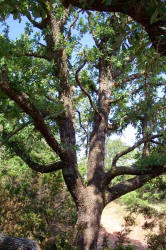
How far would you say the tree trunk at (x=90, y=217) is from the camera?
23.3 feet

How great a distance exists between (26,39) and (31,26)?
120 cm

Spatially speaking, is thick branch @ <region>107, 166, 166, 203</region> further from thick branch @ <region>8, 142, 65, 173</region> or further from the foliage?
thick branch @ <region>8, 142, 65, 173</region>

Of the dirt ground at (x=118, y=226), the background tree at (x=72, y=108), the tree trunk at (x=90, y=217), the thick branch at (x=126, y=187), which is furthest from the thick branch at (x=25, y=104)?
the dirt ground at (x=118, y=226)

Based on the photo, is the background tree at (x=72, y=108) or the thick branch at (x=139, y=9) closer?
the thick branch at (x=139, y=9)

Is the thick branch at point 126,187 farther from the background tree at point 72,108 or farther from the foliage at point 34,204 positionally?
the foliage at point 34,204

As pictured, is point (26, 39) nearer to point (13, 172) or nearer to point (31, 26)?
point (31, 26)

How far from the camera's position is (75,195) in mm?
7551

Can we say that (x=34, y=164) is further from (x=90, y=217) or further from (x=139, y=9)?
(x=139, y=9)

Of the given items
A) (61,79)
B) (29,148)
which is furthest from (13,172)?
(61,79)

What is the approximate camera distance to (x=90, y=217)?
290 inches

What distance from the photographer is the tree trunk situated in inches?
279

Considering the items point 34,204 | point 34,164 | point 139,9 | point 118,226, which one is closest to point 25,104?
point 34,164

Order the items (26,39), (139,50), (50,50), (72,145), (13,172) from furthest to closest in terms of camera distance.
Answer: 1. (13,172)
2. (50,50)
3. (26,39)
4. (72,145)
5. (139,50)

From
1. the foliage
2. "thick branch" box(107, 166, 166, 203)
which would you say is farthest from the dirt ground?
"thick branch" box(107, 166, 166, 203)
